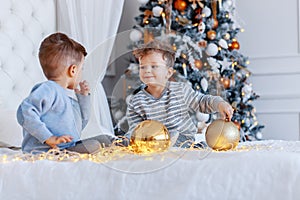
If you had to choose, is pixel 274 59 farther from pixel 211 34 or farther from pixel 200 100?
pixel 200 100

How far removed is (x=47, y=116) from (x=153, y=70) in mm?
635

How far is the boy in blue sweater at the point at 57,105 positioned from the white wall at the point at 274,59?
242cm

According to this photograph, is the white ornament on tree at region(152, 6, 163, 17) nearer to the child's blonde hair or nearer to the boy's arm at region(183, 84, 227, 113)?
the child's blonde hair

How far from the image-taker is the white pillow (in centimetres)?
241

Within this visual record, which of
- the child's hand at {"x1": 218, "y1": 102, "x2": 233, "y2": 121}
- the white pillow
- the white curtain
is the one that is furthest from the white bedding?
the white curtain

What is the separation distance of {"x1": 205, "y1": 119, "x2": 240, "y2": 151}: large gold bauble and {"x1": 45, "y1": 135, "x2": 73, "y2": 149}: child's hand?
518 mm

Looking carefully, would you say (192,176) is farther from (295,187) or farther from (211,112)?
(211,112)

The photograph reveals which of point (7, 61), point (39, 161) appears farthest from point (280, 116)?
point (39, 161)

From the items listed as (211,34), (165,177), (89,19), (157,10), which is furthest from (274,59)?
(165,177)

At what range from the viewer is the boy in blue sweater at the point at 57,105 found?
6.19 feet

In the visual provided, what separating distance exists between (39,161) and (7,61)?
1517 millimetres

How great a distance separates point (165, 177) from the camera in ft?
4.64

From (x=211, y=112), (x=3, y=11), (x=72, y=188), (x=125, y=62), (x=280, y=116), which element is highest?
(x=3, y=11)

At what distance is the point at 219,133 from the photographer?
1.73 metres
